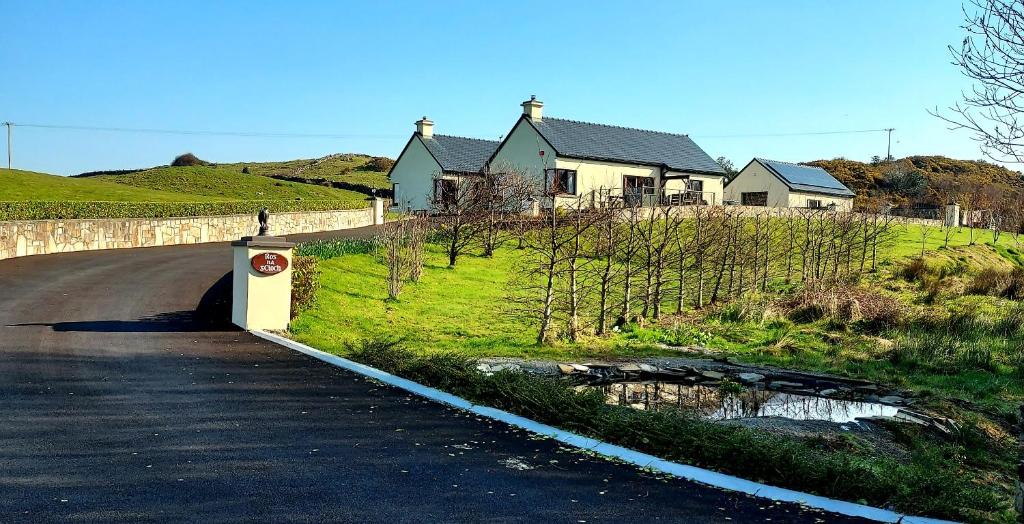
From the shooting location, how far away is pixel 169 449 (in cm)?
636

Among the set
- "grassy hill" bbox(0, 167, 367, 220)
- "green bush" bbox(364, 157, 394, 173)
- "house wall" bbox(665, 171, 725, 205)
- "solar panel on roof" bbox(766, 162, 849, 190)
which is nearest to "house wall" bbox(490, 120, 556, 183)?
"house wall" bbox(665, 171, 725, 205)

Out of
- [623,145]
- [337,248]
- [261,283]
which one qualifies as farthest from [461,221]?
[623,145]

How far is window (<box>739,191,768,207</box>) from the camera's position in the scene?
48.1m

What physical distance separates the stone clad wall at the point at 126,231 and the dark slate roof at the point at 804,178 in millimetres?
30058

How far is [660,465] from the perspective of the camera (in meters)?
6.19

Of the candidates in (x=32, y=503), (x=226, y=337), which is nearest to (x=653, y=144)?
(x=226, y=337)

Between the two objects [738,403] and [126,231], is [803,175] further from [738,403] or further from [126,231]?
[738,403]

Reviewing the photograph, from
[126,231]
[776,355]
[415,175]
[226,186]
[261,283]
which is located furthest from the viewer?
[226,186]

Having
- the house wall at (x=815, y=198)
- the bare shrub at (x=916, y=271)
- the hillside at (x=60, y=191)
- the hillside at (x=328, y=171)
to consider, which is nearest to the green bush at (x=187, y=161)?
the hillside at (x=328, y=171)

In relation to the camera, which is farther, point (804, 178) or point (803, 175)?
point (803, 175)

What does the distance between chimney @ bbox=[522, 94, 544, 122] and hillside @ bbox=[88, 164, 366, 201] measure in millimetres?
16149

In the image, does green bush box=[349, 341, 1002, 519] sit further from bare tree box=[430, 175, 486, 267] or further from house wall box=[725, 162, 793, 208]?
house wall box=[725, 162, 793, 208]

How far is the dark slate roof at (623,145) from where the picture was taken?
1556 inches

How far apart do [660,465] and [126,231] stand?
23222 millimetres
